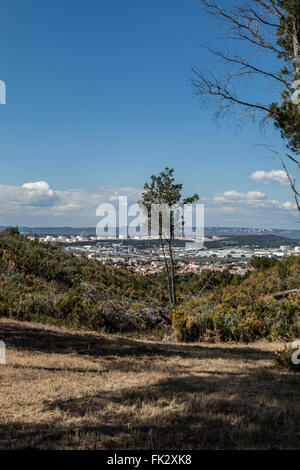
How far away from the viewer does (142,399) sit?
17.3ft

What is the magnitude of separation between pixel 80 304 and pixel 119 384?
23.7 ft

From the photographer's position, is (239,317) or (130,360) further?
(239,317)

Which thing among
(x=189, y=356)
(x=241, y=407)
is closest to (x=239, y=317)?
(x=189, y=356)

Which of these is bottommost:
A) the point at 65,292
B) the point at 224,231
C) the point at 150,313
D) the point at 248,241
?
the point at 150,313

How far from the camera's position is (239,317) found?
12.2 meters

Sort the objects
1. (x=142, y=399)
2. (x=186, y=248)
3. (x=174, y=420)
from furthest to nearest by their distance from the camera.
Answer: (x=186, y=248) → (x=142, y=399) → (x=174, y=420)

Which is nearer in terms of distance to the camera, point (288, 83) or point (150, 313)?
point (288, 83)

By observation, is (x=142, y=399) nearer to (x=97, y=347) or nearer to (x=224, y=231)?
(x=97, y=347)

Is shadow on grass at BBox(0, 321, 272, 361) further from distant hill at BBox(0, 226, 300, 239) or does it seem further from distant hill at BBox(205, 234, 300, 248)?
distant hill at BBox(205, 234, 300, 248)

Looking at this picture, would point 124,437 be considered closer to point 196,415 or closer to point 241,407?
point 196,415

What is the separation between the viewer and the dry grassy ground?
3950 mm

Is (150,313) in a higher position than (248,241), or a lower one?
lower

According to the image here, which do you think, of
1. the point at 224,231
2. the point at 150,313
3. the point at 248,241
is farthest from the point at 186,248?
the point at 248,241

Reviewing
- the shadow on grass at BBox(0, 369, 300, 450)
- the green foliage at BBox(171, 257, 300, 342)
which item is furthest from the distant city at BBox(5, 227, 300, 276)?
the shadow on grass at BBox(0, 369, 300, 450)
